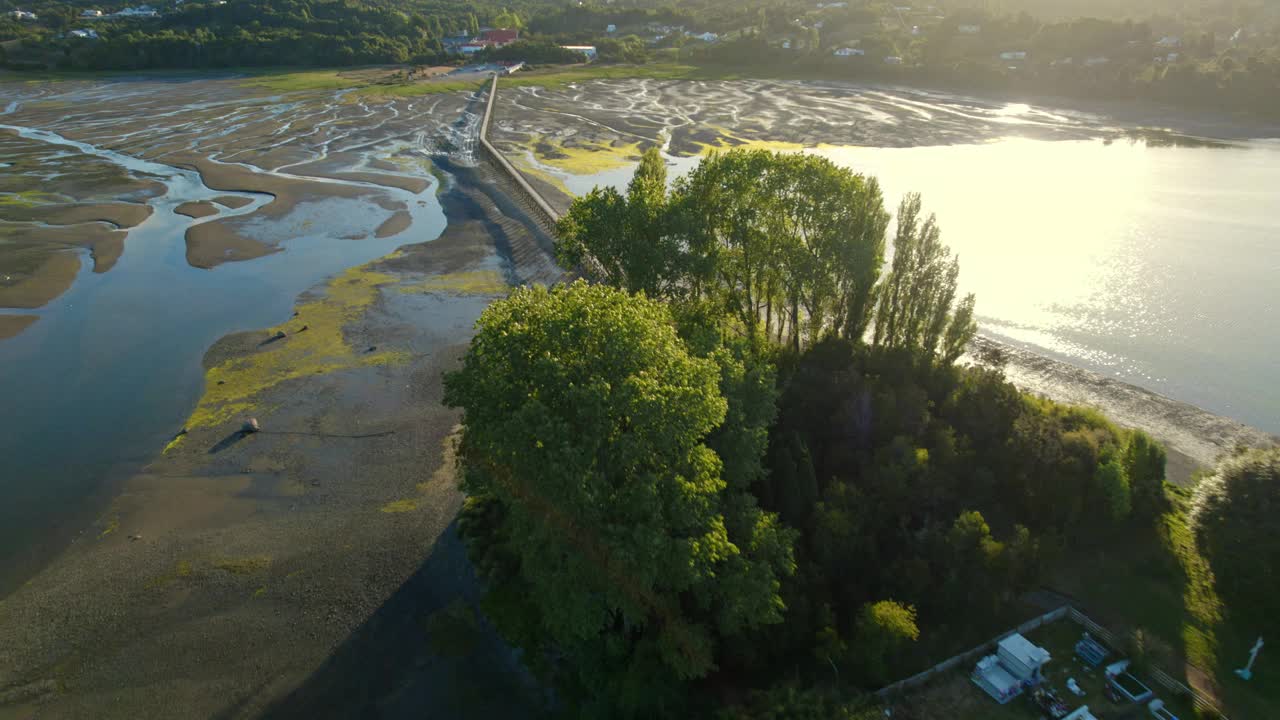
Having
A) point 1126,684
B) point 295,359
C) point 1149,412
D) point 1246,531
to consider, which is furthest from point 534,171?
point 1126,684

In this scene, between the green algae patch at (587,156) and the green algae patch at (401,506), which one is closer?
the green algae patch at (401,506)

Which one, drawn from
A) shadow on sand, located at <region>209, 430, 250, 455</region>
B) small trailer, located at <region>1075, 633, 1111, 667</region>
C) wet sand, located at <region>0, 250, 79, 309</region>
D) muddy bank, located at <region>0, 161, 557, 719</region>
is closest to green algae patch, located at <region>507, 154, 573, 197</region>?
muddy bank, located at <region>0, 161, 557, 719</region>

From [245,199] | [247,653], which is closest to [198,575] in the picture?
[247,653]

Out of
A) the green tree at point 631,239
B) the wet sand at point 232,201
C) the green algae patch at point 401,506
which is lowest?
the green algae patch at point 401,506

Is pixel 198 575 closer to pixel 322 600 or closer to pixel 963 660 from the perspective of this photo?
pixel 322 600

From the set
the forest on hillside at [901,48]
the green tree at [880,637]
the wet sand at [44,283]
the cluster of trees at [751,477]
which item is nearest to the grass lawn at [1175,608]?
the cluster of trees at [751,477]

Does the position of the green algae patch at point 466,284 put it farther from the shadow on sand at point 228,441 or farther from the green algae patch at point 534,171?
the green algae patch at point 534,171

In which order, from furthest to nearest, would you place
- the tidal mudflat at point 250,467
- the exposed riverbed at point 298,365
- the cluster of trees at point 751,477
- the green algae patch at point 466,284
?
the green algae patch at point 466,284 < the exposed riverbed at point 298,365 < the tidal mudflat at point 250,467 < the cluster of trees at point 751,477
